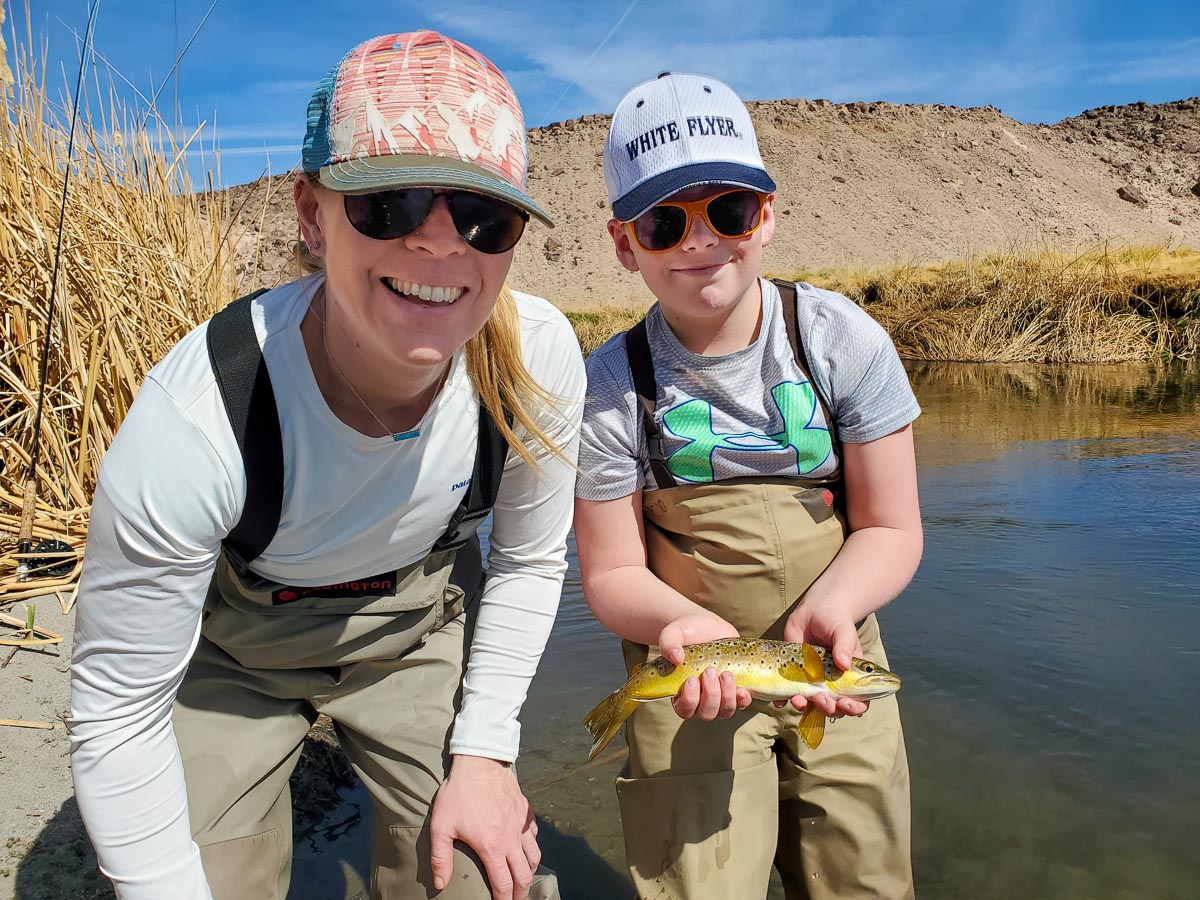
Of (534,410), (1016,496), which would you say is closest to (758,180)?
(534,410)

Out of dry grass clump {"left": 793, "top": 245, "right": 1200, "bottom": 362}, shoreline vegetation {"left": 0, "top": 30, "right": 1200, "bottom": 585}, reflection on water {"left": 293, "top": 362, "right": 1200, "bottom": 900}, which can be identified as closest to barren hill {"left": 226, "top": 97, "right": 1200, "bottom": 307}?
dry grass clump {"left": 793, "top": 245, "right": 1200, "bottom": 362}

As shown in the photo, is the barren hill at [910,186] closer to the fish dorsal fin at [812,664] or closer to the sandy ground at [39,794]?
the sandy ground at [39,794]

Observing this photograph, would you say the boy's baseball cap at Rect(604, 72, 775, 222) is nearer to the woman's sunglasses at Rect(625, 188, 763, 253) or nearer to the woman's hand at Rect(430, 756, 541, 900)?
the woman's sunglasses at Rect(625, 188, 763, 253)

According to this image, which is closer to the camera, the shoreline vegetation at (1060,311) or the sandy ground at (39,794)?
the sandy ground at (39,794)

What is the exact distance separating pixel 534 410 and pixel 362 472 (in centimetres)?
45

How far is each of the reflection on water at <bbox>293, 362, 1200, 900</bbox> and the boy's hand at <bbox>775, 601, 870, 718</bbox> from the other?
40.3 inches

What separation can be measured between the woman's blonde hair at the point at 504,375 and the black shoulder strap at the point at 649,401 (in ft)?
1.50

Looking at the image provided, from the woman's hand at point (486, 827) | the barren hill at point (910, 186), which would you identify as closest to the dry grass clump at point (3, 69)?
the woman's hand at point (486, 827)

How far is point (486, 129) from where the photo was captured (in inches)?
69.1

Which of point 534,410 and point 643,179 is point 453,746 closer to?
point 534,410

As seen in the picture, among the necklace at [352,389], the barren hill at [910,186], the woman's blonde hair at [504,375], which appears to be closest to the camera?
the necklace at [352,389]

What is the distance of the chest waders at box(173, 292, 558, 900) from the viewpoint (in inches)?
81.8

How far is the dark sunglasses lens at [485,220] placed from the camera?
174 cm

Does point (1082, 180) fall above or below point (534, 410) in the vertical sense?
above
